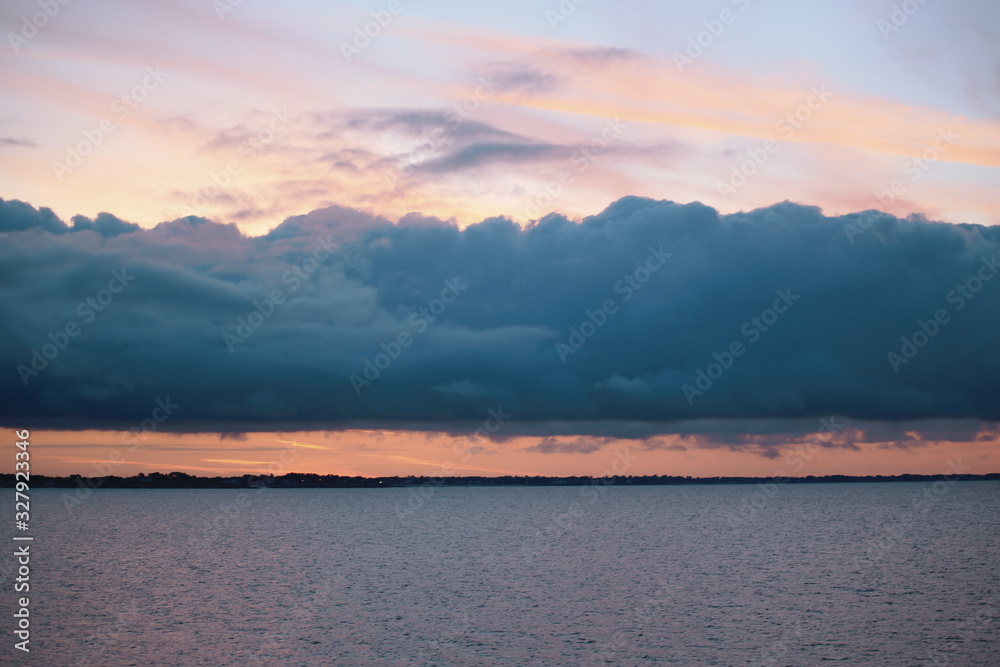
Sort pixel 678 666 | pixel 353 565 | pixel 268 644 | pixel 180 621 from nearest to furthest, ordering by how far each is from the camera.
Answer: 1. pixel 678 666
2. pixel 268 644
3. pixel 180 621
4. pixel 353 565

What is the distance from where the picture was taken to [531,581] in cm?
9288

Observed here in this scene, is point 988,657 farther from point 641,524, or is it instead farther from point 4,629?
point 641,524

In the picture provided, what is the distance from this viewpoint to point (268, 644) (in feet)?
202

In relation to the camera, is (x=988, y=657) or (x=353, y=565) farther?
(x=353, y=565)

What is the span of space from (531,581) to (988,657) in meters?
46.9

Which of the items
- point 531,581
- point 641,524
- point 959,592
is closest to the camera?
point 959,592

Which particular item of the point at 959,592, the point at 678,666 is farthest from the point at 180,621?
the point at 959,592

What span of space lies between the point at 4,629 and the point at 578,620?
4344cm

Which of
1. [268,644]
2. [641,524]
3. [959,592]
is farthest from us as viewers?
[641,524]

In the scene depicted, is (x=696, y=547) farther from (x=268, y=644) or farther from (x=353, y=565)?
(x=268, y=644)

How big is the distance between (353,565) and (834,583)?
58781 mm

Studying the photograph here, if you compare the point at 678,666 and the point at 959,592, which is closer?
the point at 678,666

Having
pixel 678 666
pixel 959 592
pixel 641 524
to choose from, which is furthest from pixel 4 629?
pixel 641 524

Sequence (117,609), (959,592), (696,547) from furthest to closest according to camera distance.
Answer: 1. (696,547)
2. (959,592)
3. (117,609)
